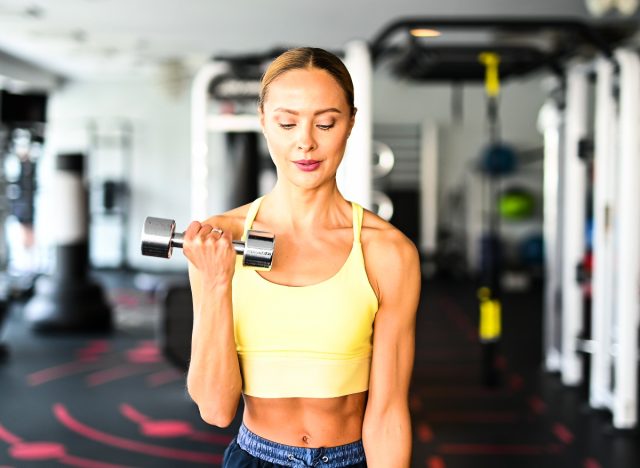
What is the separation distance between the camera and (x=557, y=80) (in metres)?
4.17

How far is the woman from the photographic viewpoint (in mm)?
999

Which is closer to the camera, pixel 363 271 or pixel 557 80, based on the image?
pixel 363 271

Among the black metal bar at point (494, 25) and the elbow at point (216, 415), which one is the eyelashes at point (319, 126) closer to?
the elbow at point (216, 415)

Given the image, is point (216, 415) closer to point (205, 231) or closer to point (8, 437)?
point (205, 231)

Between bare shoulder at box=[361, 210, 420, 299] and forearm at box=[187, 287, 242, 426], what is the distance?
205 millimetres

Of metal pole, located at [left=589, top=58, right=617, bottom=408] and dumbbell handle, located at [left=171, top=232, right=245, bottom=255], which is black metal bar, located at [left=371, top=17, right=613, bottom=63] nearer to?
metal pole, located at [left=589, top=58, right=617, bottom=408]

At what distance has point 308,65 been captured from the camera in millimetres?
1006

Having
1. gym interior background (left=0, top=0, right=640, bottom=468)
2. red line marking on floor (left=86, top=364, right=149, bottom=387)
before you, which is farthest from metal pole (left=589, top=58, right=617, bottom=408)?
red line marking on floor (left=86, top=364, right=149, bottom=387)

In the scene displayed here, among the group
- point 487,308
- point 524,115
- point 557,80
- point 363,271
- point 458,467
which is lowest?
point 458,467

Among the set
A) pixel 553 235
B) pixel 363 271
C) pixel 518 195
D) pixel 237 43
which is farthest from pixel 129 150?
pixel 363 271

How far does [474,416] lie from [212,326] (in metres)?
2.83

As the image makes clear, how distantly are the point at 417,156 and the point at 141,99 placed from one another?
12.1 ft

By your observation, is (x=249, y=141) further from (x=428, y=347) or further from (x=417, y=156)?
(x=417, y=156)

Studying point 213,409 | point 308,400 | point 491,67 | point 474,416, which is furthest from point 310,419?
point 491,67
